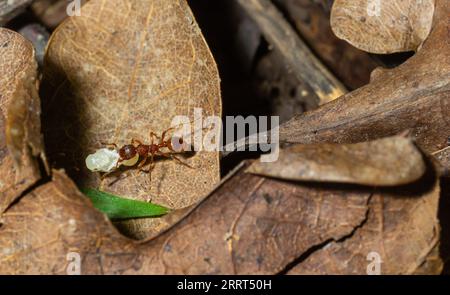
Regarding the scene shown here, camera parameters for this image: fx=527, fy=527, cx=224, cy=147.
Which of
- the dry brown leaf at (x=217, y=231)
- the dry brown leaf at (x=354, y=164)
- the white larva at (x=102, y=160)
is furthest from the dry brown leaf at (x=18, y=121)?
the dry brown leaf at (x=354, y=164)

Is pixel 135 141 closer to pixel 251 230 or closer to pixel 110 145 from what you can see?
pixel 110 145

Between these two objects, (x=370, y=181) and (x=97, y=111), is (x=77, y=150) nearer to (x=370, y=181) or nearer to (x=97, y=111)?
(x=97, y=111)

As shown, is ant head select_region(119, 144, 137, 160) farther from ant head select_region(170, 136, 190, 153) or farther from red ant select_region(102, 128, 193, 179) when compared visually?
ant head select_region(170, 136, 190, 153)

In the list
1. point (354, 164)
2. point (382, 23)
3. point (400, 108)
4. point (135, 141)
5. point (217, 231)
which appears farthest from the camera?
point (382, 23)

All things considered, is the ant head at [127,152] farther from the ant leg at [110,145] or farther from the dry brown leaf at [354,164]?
the dry brown leaf at [354,164]

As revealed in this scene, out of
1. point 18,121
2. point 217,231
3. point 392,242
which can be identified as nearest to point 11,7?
point 18,121

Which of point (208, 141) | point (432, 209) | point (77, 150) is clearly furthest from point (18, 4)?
point (432, 209)
